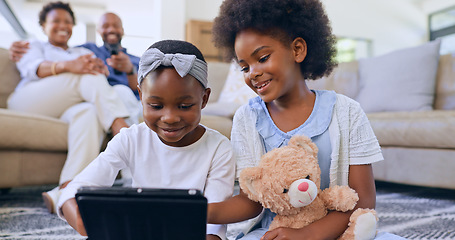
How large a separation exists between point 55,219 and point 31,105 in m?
0.60

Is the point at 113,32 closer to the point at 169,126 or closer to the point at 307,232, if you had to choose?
the point at 169,126

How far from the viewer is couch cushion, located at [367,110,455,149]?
4.99 feet

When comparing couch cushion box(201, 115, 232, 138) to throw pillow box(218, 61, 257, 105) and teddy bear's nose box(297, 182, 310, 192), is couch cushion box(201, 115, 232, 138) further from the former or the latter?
teddy bear's nose box(297, 182, 310, 192)

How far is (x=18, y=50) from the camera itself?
5.65ft

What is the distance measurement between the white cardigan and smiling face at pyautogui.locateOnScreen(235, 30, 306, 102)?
0.11 m

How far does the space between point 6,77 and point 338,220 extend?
1834 mm

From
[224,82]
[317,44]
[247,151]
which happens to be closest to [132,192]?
[247,151]

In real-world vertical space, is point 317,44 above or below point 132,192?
above

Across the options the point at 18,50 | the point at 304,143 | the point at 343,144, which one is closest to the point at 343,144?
the point at 343,144

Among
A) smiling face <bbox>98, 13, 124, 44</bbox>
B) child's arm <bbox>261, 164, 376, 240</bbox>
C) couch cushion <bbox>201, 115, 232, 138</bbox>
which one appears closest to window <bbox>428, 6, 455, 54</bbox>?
couch cushion <bbox>201, 115, 232, 138</bbox>

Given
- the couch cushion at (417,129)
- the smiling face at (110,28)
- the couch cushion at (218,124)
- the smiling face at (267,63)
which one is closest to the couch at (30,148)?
the smiling face at (110,28)

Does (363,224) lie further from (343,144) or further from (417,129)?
(417,129)

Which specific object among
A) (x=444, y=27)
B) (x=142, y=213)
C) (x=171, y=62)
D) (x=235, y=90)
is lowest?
(x=142, y=213)

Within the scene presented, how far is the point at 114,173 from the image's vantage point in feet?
2.40
